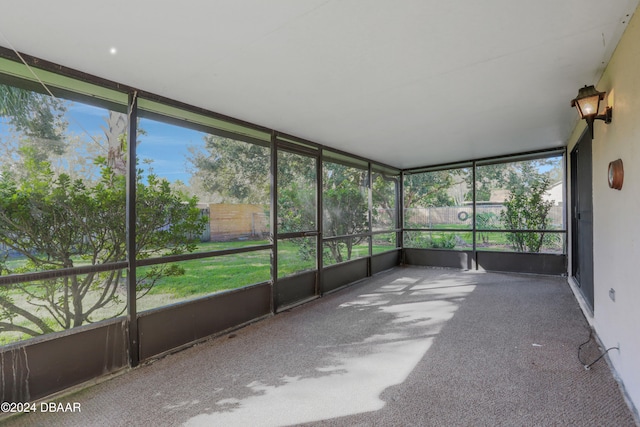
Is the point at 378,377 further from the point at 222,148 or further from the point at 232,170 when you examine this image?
the point at 222,148

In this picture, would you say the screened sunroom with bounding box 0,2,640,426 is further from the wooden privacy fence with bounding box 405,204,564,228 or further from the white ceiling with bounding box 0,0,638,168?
the wooden privacy fence with bounding box 405,204,564,228

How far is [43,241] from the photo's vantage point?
2.28 meters

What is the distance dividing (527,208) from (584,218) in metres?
2.49

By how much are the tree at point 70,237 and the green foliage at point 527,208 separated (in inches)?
256

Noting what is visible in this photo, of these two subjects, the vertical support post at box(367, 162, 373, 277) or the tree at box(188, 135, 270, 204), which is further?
the vertical support post at box(367, 162, 373, 277)

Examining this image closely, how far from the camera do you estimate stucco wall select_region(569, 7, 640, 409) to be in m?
1.86

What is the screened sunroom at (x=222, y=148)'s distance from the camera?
2.00m

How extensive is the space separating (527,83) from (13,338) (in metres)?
4.62

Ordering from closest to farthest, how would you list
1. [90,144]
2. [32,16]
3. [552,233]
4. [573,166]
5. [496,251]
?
[32,16] → [90,144] → [573,166] → [552,233] → [496,251]

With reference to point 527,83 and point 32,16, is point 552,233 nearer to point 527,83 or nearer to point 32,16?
point 527,83

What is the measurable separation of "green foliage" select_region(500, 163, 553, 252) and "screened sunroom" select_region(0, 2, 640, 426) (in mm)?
1516

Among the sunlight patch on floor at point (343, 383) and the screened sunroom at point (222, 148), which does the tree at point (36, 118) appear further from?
the sunlight patch on floor at point (343, 383)

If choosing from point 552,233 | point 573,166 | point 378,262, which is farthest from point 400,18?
point 552,233

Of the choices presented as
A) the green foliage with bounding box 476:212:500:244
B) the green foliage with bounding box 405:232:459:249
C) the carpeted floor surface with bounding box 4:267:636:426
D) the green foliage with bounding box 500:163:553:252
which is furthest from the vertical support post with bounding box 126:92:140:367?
the green foliage with bounding box 500:163:553:252
